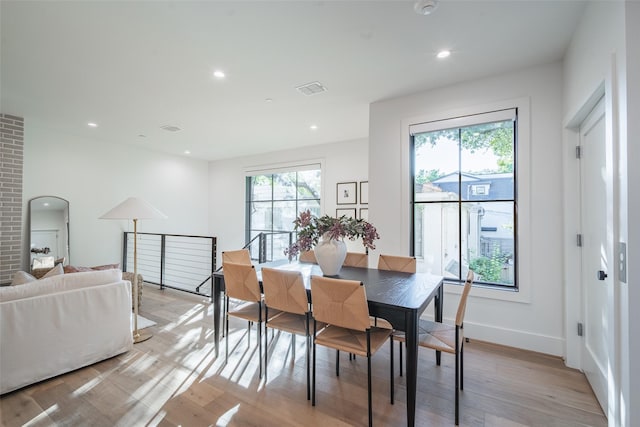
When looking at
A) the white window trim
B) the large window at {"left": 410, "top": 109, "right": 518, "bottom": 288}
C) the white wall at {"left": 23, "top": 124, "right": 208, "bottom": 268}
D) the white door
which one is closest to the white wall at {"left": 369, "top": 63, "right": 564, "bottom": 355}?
the white window trim

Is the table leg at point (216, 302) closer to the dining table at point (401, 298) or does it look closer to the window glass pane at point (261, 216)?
the dining table at point (401, 298)

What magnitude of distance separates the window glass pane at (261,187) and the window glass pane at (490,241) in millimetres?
4364

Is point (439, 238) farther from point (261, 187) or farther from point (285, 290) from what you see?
point (261, 187)

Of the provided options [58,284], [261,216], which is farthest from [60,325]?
[261,216]

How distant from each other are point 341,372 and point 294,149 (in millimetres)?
4521

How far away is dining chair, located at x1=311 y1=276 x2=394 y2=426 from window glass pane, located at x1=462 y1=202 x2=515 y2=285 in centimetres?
172

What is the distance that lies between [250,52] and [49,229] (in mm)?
4551

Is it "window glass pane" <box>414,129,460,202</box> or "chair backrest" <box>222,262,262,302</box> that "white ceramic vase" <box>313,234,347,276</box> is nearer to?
"chair backrest" <box>222,262,262,302</box>

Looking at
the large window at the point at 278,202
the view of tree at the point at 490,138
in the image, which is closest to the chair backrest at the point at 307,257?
the view of tree at the point at 490,138

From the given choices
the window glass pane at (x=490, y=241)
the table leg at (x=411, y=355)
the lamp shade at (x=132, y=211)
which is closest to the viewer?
the table leg at (x=411, y=355)

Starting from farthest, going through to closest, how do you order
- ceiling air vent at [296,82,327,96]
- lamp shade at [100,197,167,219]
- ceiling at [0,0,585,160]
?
1. ceiling air vent at [296,82,327,96]
2. lamp shade at [100,197,167,219]
3. ceiling at [0,0,585,160]

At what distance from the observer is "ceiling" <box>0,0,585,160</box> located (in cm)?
201

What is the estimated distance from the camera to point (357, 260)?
116 inches

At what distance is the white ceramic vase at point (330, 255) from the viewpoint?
2416mm
